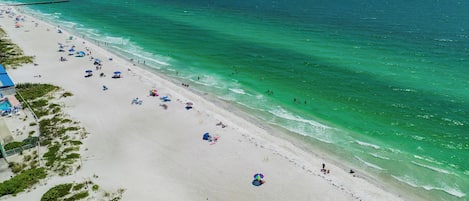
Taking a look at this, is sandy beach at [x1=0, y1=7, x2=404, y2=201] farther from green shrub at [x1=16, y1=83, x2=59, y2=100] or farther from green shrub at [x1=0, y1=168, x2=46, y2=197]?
green shrub at [x1=16, y1=83, x2=59, y2=100]

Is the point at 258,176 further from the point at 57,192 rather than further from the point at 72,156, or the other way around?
the point at 72,156

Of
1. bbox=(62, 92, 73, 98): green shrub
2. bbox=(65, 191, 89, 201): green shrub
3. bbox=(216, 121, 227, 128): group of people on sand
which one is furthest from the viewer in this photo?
bbox=(62, 92, 73, 98): green shrub

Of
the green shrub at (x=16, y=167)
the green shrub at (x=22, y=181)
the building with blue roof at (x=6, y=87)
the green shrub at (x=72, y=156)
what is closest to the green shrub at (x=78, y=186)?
the green shrub at (x=22, y=181)

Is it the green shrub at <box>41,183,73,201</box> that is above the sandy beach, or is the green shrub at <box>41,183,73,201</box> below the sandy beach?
below

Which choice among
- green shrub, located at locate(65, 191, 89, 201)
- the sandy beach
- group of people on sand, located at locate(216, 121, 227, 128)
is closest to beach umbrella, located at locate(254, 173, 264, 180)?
the sandy beach

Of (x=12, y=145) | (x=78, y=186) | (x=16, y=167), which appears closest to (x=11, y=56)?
(x=12, y=145)
